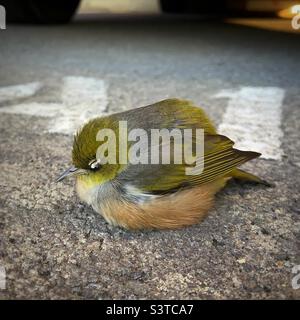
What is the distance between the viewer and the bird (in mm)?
1702

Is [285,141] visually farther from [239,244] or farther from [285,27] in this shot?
[285,27]

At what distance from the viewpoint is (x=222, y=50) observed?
670 centimetres

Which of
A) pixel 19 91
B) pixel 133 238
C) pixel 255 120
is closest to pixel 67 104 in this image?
pixel 19 91

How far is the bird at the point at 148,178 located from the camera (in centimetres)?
170

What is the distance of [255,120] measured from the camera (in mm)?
3279

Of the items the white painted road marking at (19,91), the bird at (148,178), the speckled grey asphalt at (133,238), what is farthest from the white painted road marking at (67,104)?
the bird at (148,178)

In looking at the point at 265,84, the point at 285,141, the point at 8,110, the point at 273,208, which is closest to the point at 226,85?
the point at 265,84

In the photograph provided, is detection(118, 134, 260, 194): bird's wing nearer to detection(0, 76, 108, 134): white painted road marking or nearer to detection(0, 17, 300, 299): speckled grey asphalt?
detection(0, 17, 300, 299): speckled grey asphalt

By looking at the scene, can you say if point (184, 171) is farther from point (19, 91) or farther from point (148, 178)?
point (19, 91)

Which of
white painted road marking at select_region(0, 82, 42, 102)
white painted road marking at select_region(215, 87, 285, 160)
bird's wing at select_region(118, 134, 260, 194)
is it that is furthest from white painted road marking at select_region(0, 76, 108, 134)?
bird's wing at select_region(118, 134, 260, 194)

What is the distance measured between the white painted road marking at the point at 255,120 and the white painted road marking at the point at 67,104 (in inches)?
43.2

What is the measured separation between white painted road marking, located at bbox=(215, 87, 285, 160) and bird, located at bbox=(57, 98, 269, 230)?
858 millimetres

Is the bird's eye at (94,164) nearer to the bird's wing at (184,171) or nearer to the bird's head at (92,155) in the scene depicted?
the bird's head at (92,155)

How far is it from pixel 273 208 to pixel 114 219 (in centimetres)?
79
